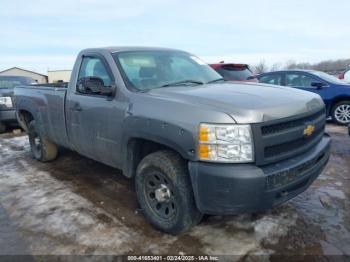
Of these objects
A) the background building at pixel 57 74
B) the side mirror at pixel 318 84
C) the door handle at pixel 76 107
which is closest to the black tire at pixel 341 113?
the side mirror at pixel 318 84

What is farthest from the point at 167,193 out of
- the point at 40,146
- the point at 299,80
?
the point at 299,80

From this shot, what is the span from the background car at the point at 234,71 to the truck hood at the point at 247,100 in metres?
5.23

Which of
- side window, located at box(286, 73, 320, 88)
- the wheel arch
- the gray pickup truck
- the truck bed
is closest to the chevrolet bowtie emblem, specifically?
the gray pickup truck

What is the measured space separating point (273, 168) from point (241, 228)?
900 mm

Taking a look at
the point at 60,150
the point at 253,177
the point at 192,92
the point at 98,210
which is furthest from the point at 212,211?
the point at 60,150

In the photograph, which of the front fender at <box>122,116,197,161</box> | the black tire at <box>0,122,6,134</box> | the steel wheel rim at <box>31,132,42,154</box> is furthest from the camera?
the black tire at <box>0,122,6,134</box>

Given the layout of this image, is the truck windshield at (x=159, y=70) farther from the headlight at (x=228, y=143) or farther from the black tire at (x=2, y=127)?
the black tire at (x=2, y=127)

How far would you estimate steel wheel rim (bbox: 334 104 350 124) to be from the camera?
8.91 meters

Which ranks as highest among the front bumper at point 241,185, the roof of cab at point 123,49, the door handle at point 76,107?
the roof of cab at point 123,49

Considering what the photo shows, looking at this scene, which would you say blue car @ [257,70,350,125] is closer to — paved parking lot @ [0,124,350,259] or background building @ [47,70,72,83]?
paved parking lot @ [0,124,350,259]

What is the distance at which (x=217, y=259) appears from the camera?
291 cm

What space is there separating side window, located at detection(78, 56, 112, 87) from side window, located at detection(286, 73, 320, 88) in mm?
6623

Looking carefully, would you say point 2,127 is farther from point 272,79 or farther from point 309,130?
point 309,130

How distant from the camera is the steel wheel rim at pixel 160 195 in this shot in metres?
3.23
